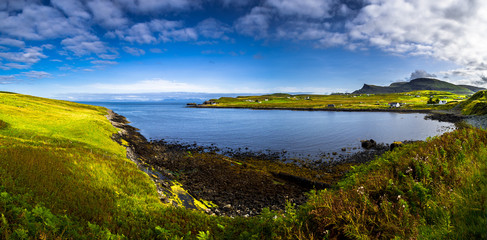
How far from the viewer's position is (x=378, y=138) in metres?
50.3

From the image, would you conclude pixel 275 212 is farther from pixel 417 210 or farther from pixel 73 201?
pixel 73 201

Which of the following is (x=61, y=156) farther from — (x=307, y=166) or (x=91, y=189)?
(x=307, y=166)

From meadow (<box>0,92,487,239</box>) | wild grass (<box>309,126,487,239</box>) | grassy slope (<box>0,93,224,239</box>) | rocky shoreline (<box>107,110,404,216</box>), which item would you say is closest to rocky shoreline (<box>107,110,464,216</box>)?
rocky shoreline (<box>107,110,404,216</box>)


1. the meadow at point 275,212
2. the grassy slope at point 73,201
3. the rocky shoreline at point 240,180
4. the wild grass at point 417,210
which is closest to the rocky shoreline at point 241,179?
the rocky shoreline at point 240,180

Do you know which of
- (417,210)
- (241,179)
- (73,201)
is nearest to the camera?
(417,210)

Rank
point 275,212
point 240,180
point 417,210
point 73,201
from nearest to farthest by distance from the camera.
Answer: point 417,210 → point 275,212 → point 73,201 → point 240,180

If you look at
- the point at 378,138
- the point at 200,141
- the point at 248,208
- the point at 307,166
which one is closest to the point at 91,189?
the point at 248,208

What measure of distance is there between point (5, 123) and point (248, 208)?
89.7 feet

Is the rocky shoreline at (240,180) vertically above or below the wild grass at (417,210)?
below

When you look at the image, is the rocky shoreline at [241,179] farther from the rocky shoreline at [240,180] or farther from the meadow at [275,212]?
the meadow at [275,212]

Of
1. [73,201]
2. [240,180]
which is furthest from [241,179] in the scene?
[73,201]

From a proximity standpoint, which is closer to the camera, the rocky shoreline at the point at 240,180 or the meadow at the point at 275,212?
the meadow at the point at 275,212

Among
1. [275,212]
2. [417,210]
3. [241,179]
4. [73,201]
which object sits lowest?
[241,179]

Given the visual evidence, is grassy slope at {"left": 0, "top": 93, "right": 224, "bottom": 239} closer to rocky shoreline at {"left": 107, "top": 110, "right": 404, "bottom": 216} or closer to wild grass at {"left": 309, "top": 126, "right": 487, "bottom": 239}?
rocky shoreline at {"left": 107, "top": 110, "right": 404, "bottom": 216}
